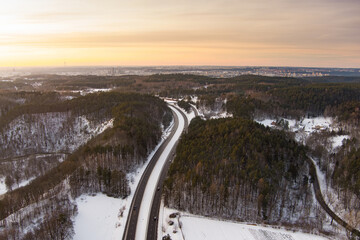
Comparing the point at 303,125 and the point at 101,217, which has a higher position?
the point at 303,125

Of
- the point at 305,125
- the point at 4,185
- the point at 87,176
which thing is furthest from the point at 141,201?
the point at 305,125

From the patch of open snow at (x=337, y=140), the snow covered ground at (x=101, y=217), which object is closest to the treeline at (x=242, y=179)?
the snow covered ground at (x=101, y=217)

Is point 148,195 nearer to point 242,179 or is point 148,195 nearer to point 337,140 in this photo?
point 242,179

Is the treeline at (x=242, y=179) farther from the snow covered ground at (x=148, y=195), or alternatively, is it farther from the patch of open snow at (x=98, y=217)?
the patch of open snow at (x=98, y=217)

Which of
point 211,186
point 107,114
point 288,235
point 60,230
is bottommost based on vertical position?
point 288,235

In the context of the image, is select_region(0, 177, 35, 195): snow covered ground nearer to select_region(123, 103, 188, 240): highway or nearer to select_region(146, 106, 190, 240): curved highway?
select_region(123, 103, 188, 240): highway

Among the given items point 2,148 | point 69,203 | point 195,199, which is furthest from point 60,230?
point 2,148

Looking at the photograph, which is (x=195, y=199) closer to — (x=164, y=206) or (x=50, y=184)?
(x=164, y=206)
